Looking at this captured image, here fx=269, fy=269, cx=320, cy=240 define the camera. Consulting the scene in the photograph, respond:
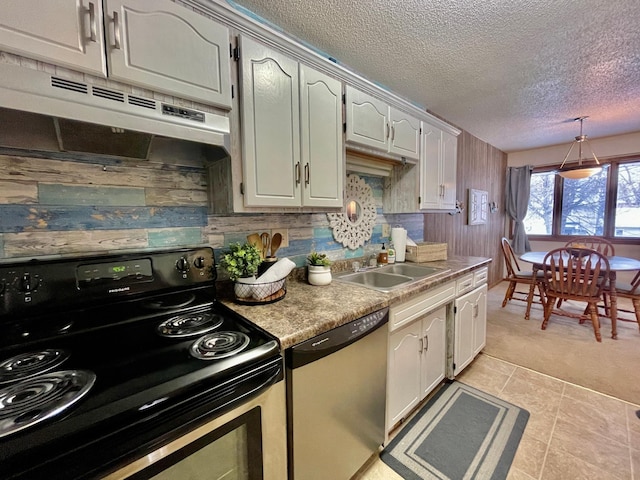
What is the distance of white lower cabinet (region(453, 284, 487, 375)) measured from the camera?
1976 mm

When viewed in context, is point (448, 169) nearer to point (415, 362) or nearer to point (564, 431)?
point (415, 362)

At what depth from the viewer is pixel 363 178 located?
2.21 metres

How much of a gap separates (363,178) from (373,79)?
30.2 inches

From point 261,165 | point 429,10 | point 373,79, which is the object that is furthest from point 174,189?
point 373,79

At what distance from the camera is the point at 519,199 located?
4.80 metres

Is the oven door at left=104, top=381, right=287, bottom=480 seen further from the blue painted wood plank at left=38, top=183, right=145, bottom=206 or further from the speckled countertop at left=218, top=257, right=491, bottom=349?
the blue painted wood plank at left=38, top=183, right=145, bottom=206

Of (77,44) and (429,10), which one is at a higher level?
(429,10)

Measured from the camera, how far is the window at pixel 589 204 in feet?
13.2

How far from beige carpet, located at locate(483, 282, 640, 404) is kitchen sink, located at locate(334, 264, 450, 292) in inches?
47.8

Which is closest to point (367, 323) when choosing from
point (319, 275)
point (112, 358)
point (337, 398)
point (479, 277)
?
point (337, 398)

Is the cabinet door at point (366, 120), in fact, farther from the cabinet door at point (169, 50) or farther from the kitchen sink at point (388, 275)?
the kitchen sink at point (388, 275)

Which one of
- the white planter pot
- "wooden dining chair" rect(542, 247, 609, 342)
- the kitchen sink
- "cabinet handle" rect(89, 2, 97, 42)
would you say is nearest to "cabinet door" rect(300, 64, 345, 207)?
the white planter pot

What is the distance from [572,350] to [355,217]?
2.45 m

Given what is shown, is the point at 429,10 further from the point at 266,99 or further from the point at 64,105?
the point at 64,105
